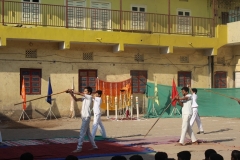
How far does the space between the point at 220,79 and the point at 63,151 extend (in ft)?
58.8

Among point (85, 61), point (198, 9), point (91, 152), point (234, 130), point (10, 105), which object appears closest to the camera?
point (91, 152)

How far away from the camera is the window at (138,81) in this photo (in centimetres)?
2539

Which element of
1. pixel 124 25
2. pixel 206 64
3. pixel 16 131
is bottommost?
pixel 16 131

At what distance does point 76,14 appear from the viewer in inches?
937

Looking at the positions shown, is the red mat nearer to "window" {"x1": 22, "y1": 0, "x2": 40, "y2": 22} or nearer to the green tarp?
"window" {"x1": 22, "y1": 0, "x2": 40, "y2": 22}

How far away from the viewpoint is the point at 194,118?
16.1 metres

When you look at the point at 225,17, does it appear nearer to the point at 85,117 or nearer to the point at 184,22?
the point at 184,22

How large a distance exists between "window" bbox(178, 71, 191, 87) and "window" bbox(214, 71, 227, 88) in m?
1.93

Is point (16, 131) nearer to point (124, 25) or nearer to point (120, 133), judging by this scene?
point (120, 133)

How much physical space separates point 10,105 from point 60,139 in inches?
320

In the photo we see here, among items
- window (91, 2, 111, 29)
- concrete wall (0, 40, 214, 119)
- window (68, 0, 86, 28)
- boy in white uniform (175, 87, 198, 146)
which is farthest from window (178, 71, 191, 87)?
boy in white uniform (175, 87, 198, 146)

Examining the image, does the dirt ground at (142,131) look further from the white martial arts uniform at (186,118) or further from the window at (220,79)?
the window at (220,79)

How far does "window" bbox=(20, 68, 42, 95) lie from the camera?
22.5m

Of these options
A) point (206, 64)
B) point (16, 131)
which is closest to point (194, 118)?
point (16, 131)
